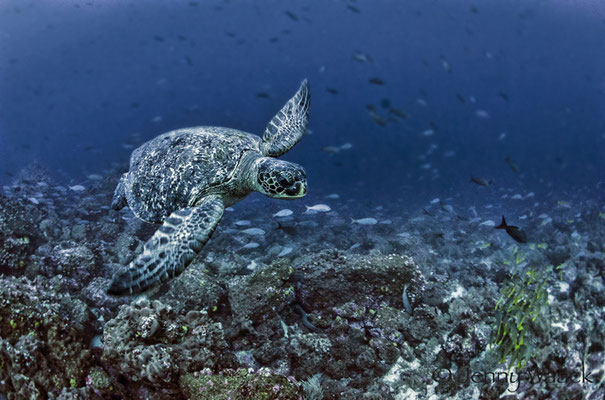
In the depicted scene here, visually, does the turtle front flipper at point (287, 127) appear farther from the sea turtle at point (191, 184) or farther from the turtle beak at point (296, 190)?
the turtle beak at point (296, 190)

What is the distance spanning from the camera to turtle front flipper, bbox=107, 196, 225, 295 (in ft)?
8.50

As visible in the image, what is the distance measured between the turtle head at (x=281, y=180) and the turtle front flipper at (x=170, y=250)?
595 mm

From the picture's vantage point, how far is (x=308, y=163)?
289ft

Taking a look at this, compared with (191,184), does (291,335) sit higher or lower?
lower

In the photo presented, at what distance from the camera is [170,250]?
2842 millimetres

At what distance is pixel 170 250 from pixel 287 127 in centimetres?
274

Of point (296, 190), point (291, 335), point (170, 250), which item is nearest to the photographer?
point (170, 250)

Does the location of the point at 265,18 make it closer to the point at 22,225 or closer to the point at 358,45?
the point at 358,45

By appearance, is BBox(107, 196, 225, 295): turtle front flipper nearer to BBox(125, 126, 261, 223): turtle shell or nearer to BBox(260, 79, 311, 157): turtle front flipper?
BBox(125, 126, 261, 223): turtle shell

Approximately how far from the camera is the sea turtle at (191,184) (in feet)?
9.14

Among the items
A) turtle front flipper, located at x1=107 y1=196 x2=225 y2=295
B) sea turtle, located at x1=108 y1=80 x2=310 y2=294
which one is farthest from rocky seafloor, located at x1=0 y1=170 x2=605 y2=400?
sea turtle, located at x1=108 y1=80 x2=310 y2=294
